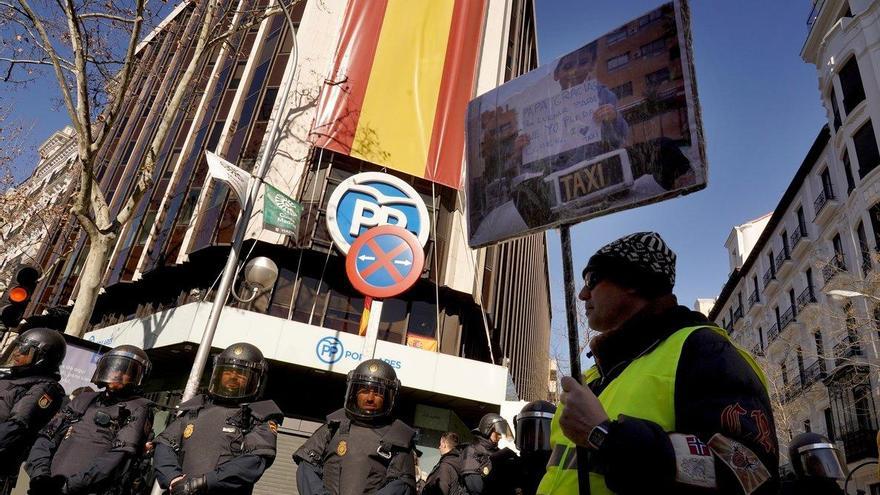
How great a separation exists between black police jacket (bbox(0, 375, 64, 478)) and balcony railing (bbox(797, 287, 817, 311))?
3116 cm

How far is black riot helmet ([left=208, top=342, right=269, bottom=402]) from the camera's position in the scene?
16.6ft

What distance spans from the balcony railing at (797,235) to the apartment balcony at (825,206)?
76.3 inches

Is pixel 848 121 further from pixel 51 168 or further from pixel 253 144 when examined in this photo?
pixel 51 168

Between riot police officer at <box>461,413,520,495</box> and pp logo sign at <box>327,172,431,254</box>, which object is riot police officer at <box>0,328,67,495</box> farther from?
pp logo sign at <box>327,172,431,254</box>

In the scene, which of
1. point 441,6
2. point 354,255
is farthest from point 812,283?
point 354,255

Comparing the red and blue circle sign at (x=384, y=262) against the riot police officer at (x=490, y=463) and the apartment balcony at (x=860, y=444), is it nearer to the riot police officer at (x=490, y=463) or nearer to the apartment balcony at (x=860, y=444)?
the riot police officer at (x=490, y=463)

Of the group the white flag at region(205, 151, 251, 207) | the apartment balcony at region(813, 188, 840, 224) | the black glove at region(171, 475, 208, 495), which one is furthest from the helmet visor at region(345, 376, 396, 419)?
the apartment balcony at region(813, 188, 840, 224)

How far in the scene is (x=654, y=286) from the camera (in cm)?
211

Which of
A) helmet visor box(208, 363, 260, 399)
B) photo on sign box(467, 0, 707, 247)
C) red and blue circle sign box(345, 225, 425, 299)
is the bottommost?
helmet visor box(208, 363, 260, 399)

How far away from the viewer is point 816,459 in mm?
5492

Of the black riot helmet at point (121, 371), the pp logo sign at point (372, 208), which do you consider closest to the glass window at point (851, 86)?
the pp logo sign at point (372, 208)

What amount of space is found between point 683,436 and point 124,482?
200 inches

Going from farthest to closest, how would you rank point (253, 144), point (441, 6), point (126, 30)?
1. point (441, 6)
2. point (253, 144)
3. point (126, 30)

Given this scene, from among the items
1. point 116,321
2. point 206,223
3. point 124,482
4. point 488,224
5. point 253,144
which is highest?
point 253,144
